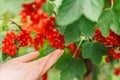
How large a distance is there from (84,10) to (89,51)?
1.47ft

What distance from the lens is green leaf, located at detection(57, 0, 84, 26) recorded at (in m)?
1.06

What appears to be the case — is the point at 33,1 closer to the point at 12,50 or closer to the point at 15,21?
the point at 12,50

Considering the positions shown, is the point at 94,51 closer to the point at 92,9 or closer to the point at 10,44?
the point at 10,44

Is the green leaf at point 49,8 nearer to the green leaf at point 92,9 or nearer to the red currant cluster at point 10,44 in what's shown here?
the green leaf at point 92,9

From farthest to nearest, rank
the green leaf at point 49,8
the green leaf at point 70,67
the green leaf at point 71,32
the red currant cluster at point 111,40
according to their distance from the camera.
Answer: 1. the green leaf at point 70,67
2. the red currant cluster at point 111,40
3. the green leaf at point 71,32
4. the green leaf at point 49,8

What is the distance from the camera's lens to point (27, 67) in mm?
1361

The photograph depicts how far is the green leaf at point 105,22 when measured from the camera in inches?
47.6

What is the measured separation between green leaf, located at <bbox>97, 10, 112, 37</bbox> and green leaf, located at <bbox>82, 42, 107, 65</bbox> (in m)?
0.25

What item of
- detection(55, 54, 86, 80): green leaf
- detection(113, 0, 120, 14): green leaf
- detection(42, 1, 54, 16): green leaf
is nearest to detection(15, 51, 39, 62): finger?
detection(55, 54, 86, 80): green leaf

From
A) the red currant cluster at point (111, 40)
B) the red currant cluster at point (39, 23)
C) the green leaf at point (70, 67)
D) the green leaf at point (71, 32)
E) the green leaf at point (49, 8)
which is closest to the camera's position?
the red currant cluster at point (39, 23)

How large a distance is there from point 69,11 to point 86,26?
121mm

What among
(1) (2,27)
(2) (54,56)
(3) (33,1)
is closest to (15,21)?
(1) (2,27)

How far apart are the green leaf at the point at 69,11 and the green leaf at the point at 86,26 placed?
87mm

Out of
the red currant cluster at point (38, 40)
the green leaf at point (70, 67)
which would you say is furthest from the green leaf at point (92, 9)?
the green leaf at point (70, 67)
